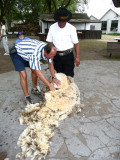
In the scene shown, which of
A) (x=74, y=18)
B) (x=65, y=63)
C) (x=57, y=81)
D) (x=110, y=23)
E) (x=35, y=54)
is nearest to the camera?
(x=35, y=54)

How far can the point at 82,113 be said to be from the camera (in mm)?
3029

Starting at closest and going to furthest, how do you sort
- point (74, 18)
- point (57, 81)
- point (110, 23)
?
point (57, 81) < point (74, 18) < point (110, 23)

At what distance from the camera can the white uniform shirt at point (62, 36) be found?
3.19m

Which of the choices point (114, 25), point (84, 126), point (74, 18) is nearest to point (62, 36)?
point (84, 126)

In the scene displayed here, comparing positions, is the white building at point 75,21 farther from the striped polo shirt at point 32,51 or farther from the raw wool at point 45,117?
the raw wool at point 45,117

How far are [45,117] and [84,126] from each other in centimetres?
72

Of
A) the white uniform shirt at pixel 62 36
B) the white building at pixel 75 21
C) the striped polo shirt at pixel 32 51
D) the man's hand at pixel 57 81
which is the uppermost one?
the white building at pixel 75 21

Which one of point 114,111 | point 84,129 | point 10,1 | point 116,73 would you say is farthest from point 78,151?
point 10,1

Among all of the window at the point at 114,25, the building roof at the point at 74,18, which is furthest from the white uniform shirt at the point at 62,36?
the window at the point at 114,25

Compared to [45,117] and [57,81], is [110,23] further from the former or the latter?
[45,117]

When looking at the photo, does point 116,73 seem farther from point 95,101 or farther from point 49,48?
point 49,48

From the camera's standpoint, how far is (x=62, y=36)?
3.19m

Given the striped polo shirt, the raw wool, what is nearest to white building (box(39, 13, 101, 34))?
the striped polo shirt

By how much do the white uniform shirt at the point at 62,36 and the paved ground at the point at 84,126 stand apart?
4.45 ft
